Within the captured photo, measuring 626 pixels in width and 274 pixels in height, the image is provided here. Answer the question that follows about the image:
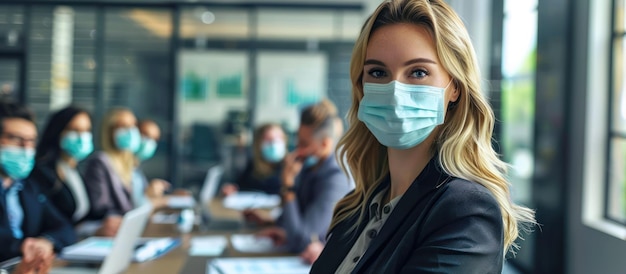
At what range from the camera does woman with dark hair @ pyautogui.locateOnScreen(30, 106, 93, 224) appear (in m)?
3.51

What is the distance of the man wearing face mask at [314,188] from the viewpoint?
9.68ft

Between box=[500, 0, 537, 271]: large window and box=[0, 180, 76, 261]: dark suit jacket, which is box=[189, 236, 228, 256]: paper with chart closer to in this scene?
box=[0, 180, 76, 261]: dark suit jacket

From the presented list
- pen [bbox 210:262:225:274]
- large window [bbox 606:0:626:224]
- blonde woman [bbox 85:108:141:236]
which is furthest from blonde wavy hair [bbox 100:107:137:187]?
large window [bbox 606:0:626:224]

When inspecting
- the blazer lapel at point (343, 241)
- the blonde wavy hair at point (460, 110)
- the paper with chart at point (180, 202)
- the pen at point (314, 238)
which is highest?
the blonde wavy hair at point (460, 110)

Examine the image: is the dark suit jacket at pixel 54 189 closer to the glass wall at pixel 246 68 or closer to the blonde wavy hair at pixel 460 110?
the blonde wavy hair at pixel 460 110

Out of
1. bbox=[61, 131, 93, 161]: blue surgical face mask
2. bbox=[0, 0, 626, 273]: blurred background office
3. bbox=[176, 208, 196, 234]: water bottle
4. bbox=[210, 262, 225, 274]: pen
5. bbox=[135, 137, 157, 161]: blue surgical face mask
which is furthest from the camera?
bbox=[0, 0, 626, 273]: blurred background office

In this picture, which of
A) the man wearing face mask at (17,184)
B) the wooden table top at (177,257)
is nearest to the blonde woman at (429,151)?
the wooden table top at (177,257)

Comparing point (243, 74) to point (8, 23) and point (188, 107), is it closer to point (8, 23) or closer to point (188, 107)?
point (188, 107)

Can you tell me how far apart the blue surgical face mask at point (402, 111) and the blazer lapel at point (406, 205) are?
10 cm

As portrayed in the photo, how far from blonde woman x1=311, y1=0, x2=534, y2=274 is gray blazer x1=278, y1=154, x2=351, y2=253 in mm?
1446

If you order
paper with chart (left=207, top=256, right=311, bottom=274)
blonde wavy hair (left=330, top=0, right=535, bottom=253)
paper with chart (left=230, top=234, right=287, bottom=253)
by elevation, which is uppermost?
blonde wavy hair (left=330, top=0, right=535, bottom=253)

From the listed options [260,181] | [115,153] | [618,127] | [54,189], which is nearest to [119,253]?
[54,189]

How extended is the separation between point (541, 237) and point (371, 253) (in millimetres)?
3408

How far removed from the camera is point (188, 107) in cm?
848
